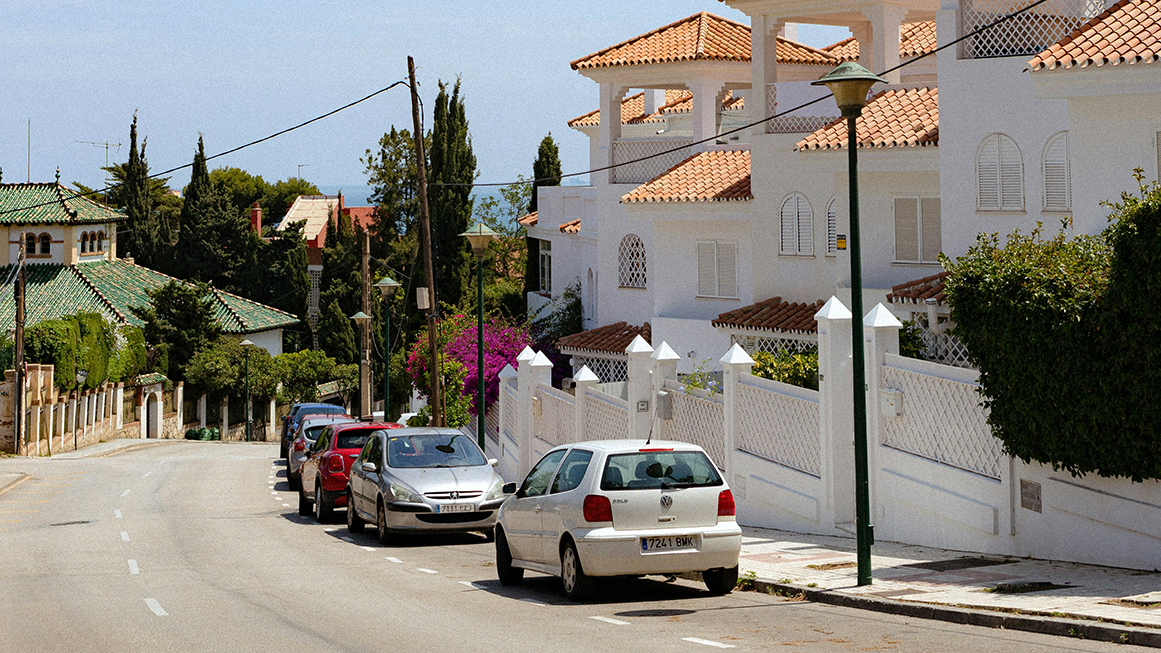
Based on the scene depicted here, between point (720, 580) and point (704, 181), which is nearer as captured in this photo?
point (720, 580)

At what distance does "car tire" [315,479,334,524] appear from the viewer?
23.7m

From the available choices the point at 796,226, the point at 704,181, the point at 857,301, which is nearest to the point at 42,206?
the point at 704,181

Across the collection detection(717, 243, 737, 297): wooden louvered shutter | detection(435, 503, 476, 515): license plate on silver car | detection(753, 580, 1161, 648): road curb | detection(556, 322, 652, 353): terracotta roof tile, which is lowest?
detection(753, 580, 1161, 648): road curb

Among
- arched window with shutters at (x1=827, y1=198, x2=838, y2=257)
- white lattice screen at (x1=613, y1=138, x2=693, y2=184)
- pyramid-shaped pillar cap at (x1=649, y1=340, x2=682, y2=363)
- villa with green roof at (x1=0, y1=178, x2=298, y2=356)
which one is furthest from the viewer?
villa with green roof at (x1=0, y1=178, x2=298, y2=356)

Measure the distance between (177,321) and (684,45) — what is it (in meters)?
43.4

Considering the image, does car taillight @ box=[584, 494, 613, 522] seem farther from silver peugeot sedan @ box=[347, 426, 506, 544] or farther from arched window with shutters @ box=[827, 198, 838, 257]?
arched window with shutters @ box=[827, 198, 838, 257]

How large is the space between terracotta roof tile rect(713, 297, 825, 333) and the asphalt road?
9736 mm

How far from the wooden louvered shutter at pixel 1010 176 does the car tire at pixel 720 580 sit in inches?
445

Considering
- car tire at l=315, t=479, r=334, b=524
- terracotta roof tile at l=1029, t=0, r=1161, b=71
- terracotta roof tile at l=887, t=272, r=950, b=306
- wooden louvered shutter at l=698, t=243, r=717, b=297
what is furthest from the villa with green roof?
terracotta roof tile at l=1029, t=0, r=1161, b=71

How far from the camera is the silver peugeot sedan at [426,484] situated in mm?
19016

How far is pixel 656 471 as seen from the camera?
1307cm

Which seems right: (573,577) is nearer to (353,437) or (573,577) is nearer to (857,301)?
(857,301)

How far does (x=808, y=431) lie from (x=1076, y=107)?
237 inches

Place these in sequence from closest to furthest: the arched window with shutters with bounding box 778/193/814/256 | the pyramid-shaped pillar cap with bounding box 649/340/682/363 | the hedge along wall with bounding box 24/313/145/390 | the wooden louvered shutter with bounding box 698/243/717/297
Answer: the pyramid-shaped pillar cap with bounding box 649/340/682/363 → the arched window with shutters with bounding box 778/193/814/256 → the wooden louvered shutter with bounding box 698/243/717/297 → the hedge along wall with bounding box 24/313/145/390
